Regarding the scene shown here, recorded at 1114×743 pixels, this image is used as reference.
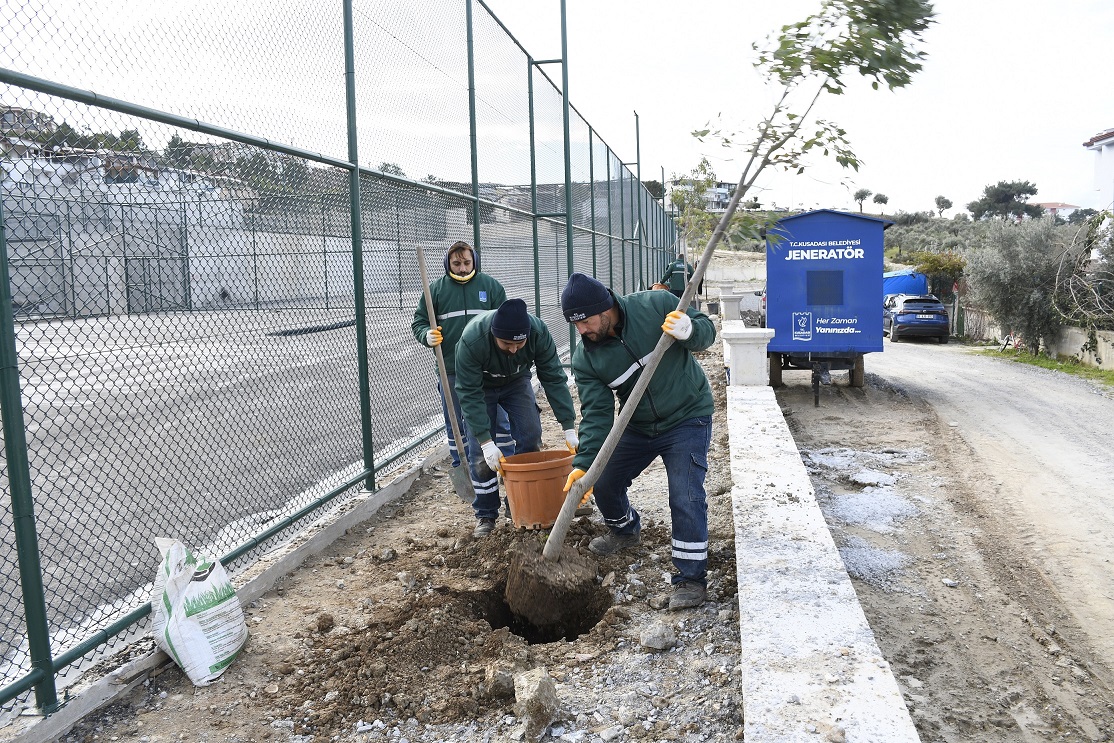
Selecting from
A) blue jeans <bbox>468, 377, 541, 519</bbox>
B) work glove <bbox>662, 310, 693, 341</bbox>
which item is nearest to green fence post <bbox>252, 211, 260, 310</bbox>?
blue jeans <bbox>468, 377, 541, 519</bbox>

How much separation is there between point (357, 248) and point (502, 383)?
138 centimetres

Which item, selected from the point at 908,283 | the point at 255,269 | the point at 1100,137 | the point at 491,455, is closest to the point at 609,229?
the point at 491,455

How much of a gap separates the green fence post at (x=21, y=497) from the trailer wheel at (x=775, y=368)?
432 inches

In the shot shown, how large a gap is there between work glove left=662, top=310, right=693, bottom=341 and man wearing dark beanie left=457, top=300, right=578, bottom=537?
108 centimetres

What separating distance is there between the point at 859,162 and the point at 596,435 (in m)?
1.82

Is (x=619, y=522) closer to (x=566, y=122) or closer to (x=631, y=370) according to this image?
(x=631, y=370)

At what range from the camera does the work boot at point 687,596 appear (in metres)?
4.23

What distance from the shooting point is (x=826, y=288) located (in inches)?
480

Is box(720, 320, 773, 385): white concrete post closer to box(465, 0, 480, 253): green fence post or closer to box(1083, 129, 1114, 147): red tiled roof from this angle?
box(465, 0, 480, 253): green fence post

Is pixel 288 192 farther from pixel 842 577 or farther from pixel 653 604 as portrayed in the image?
pixel 842 577

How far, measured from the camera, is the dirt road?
3992 mm

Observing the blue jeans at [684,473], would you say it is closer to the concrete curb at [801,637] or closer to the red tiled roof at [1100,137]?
the concrete curb at [801,637]

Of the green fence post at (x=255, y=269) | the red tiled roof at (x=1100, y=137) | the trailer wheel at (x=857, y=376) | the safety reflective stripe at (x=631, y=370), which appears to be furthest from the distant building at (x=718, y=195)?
the red tiled roof at (x=1100, y=137)

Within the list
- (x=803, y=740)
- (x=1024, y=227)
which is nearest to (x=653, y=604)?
(x=803, y=740)
